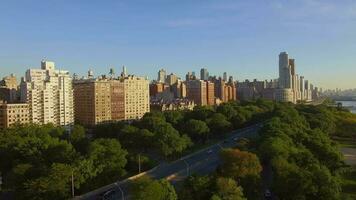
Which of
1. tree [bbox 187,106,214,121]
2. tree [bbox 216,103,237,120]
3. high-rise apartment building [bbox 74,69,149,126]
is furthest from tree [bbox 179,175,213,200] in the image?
high-rise apartment building [bbox 74,69,149,126]

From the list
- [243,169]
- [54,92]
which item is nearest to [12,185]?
[243,169]

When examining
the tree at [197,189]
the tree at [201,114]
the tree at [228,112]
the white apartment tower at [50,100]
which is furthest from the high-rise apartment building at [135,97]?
the tree at [197,189]

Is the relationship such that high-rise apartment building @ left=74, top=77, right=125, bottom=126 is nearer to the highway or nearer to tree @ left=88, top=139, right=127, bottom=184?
the highway

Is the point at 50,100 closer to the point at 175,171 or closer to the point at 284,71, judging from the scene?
the point at 175,171

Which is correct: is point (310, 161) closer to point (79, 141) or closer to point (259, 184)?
point (259, 184)

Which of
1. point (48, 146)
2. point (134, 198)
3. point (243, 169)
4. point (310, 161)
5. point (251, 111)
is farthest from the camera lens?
point (251, 111)

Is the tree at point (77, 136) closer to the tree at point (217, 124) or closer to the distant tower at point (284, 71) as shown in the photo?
the tree at point (217, 124)
